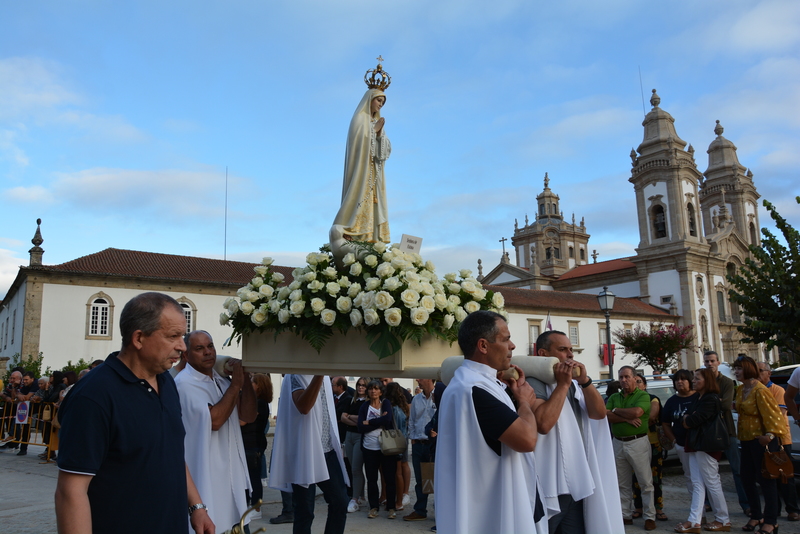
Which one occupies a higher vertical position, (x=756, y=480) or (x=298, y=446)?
(x=298, y=446)

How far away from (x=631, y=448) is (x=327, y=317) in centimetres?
558

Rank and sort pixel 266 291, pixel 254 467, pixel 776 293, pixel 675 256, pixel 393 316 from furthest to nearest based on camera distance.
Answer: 1. pixel 675 256
2. pixel 776 293
3. pixel 254 467
4. pixel 266 291
5. pixel 393 316

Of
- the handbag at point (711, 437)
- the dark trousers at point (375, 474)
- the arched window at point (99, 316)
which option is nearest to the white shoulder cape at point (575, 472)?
the handbag at point (711, 437)

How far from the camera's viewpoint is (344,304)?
393 centimetres

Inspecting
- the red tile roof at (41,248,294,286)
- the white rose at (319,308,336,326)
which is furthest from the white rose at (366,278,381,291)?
the red tile roof at (41,248,294,286)

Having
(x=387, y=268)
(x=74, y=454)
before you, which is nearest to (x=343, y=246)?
(x=387, y=268)

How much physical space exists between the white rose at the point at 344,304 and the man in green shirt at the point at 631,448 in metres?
4.95

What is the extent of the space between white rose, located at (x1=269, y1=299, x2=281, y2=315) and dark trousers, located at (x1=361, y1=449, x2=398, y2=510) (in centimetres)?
497

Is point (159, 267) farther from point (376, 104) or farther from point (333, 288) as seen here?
point (333, 288)

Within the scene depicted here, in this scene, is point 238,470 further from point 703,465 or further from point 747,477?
point 747,477

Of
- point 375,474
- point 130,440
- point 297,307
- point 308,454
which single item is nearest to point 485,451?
point 297,307

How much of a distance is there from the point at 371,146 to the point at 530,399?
2.49 m

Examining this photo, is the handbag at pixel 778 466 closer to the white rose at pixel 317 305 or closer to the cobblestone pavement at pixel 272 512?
the cobblestone pavement at pixel 272 512

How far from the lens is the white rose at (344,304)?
3.92 m
